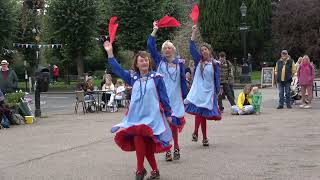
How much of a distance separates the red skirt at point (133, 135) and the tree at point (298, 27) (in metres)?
41.5

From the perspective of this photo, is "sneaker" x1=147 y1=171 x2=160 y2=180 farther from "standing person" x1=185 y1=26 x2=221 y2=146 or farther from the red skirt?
"standing person" x1=185 y1=26 x2=221 y2=146

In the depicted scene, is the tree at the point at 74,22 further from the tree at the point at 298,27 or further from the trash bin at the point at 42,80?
the trash bin at the point at 42,80

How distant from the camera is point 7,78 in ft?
52.2

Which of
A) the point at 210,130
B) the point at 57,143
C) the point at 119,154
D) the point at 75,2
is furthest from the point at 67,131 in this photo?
the point at 75,2

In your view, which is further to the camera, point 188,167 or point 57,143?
point 57,143

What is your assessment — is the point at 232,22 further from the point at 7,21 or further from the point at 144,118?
the point at 144,118

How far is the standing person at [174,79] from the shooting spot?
8.59 metres

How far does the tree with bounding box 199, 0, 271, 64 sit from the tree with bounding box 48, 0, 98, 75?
14.0 m

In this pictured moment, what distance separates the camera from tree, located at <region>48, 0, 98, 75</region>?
1471 inches

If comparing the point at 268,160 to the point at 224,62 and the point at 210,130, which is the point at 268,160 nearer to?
the point at 210,130

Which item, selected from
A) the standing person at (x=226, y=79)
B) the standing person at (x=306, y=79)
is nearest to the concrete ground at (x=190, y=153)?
the standing person at (x=226, y=79)

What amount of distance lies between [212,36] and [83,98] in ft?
102

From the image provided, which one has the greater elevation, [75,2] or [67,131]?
[75,2]

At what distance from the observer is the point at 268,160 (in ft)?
27.3
